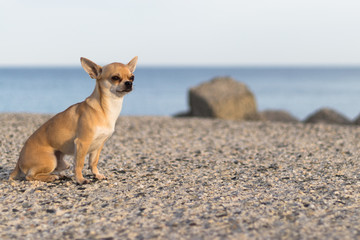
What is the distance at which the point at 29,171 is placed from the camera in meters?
5.91

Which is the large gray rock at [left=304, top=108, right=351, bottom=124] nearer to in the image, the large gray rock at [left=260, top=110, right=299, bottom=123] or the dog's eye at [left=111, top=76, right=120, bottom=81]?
the large gray rock at [left=260, top=110, right=299, bottom=123]

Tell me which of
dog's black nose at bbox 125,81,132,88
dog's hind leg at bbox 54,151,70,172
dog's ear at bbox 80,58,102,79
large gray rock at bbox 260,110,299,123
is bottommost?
large gray rock at bbox 260,110,299,123

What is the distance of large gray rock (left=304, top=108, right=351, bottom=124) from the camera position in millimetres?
16906

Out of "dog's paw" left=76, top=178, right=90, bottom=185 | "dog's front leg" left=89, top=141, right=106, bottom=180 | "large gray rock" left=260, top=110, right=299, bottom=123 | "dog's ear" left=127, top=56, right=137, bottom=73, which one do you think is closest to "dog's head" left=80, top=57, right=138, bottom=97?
"dog's ear" left=127, top=56, right=137, bottom=73

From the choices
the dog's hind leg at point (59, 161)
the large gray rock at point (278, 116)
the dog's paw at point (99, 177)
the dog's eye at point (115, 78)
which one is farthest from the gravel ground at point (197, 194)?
the large gray rock at point (278, 116)

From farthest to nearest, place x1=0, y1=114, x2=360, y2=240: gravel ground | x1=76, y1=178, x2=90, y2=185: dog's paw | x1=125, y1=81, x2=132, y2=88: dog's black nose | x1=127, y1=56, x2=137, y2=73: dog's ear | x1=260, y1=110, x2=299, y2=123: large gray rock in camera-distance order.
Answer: x1=260, y1=110, x2=299, y2=123: large gray rock
x1=76, y1=178, x2=90, y2=185: dog's paw
x1=127, y1=56, x2=137, y2=73: dog's ear
x1=125, y1=81, x2=132, y2=88: dog's black nose
x1=0, y1=114, x2=360, y2=240: gravel ground

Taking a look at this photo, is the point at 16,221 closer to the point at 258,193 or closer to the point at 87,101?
the point at 87,101

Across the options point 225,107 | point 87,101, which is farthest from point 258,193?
point 225,107

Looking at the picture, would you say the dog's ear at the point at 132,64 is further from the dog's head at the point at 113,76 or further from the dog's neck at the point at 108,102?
the dog's neck at the point at 108,102

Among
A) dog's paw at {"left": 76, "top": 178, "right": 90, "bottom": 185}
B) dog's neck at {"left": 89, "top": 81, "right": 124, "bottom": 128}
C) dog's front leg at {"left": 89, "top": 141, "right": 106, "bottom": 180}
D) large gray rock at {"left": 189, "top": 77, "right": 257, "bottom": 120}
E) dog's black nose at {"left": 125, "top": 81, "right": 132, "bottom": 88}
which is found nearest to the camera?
dog's black nose at {"left": 125, "top": 81, "right": 132, "bottom": 88}

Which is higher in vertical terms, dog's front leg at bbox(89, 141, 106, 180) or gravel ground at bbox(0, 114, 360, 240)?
dog's front leg at bbox(89, 141, 106, 180)

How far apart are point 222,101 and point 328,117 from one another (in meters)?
4.75

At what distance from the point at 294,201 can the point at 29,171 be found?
3.90 m

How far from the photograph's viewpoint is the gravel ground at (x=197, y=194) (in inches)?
170
